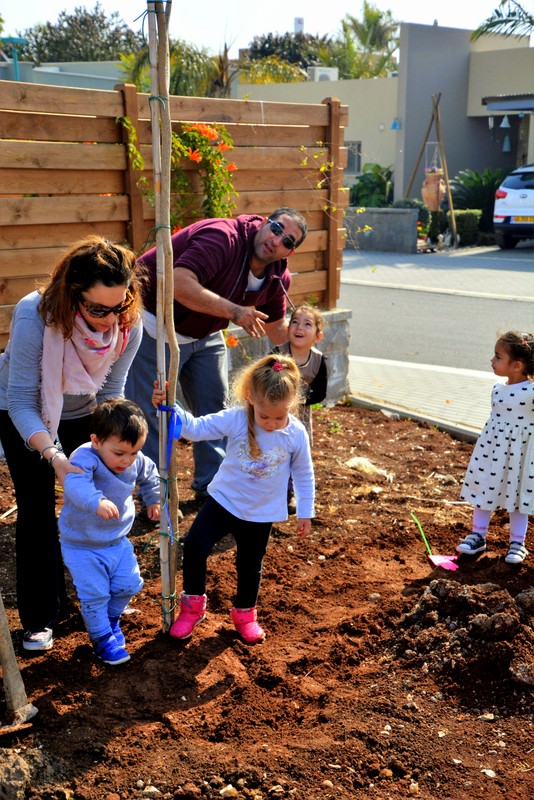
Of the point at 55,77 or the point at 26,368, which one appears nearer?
the point at 26,368

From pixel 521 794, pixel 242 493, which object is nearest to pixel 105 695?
pixel 242 493

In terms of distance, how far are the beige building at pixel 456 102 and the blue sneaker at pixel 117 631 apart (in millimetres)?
24270

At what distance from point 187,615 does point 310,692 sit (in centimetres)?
66

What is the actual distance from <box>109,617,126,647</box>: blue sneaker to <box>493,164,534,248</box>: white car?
20.2 meters

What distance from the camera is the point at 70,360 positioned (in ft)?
11.3

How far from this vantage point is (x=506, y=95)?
88.2 ft

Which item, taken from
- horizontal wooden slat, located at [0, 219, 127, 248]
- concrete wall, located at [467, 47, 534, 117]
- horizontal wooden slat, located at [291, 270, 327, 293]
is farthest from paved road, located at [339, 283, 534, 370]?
concrete wall, located at [467, 47, 534, 117]

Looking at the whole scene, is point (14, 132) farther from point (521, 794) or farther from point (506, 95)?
point (506, 95)

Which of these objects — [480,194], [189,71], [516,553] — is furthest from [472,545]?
[189,71]

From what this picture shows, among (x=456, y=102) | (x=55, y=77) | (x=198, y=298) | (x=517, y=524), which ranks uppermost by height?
(x=55, y=77)

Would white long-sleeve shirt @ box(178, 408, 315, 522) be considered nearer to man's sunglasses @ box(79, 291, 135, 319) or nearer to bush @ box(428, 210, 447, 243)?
man's sunglasses @ box(79, 291, 135, 319)

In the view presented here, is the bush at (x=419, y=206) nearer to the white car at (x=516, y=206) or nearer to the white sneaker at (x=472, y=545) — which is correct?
the white car at (x=516, y=206)

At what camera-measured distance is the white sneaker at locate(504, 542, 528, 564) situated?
4.58m

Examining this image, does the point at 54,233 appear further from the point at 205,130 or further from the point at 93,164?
the point at 205,130
